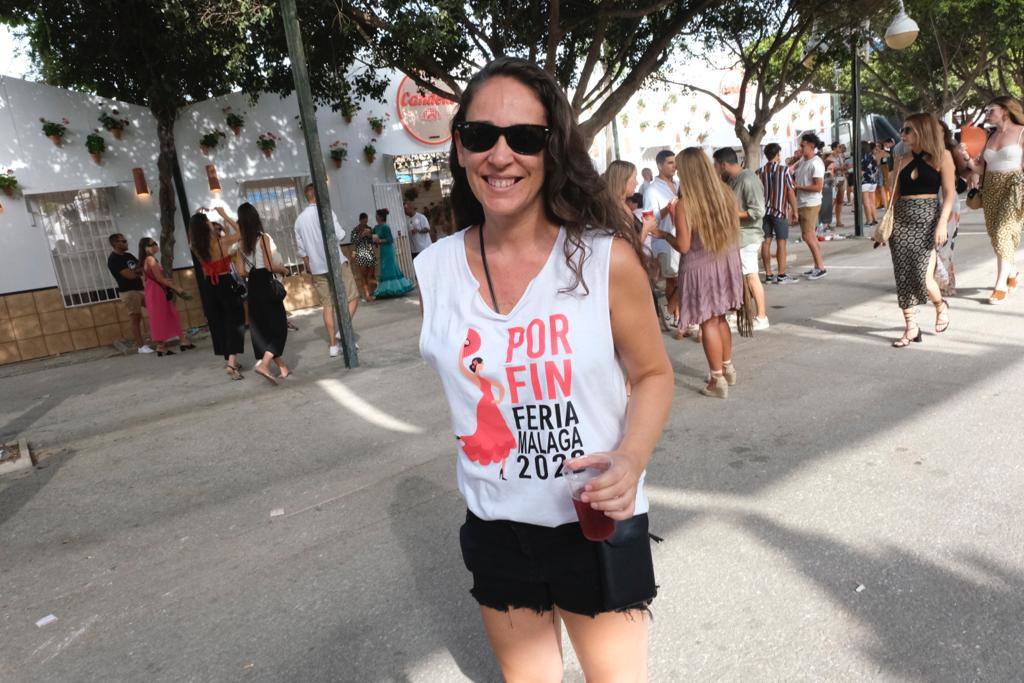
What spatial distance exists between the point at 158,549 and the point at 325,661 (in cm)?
170

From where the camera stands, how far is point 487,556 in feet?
5.46

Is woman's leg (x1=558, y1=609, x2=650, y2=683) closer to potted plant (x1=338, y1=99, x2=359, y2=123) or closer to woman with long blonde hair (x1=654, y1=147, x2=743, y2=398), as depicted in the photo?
woman with long blonde hair (x1=654, y1=147, x2=743, y2=398)

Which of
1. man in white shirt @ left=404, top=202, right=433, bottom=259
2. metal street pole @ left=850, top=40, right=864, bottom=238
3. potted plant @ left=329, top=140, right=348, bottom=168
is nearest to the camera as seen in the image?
potted plant @ left=329, top=140, right=348, bottom=168

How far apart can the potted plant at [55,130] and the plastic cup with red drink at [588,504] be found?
40.2 feet

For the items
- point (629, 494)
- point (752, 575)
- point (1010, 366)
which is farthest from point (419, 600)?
point (1010, 366)

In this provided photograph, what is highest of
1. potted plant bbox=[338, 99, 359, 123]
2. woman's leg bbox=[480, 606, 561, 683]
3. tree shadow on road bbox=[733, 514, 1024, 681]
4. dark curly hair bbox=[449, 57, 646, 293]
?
potted plant bbox=[338, 99, 359, 123]

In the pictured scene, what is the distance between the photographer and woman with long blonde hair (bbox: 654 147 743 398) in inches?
209

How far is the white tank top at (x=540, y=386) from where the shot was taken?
1.52m

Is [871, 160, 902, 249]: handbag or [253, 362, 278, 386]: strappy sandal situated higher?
[871, 160, 902, 249]: handbag

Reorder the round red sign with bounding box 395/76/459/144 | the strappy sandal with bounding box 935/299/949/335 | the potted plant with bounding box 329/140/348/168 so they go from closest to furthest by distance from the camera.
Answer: the strappy sandal with bounding box 935/299/949/335 → the potted plant with bounding box 329/140/348/168 → the round red sign with bounding box 395/76/459/144

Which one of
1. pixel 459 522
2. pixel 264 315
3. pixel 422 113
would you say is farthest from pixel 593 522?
pixel 422 113

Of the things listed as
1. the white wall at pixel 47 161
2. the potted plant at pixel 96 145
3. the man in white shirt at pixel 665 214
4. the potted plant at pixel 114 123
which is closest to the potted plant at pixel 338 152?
the white wall at pixel 47 161

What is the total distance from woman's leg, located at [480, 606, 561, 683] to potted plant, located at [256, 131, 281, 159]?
12.3m

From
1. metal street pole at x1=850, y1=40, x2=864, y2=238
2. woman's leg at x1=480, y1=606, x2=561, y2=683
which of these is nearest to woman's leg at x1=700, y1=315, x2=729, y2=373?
woman's leg at x1=480, y1=606, x2=561, y2=683
